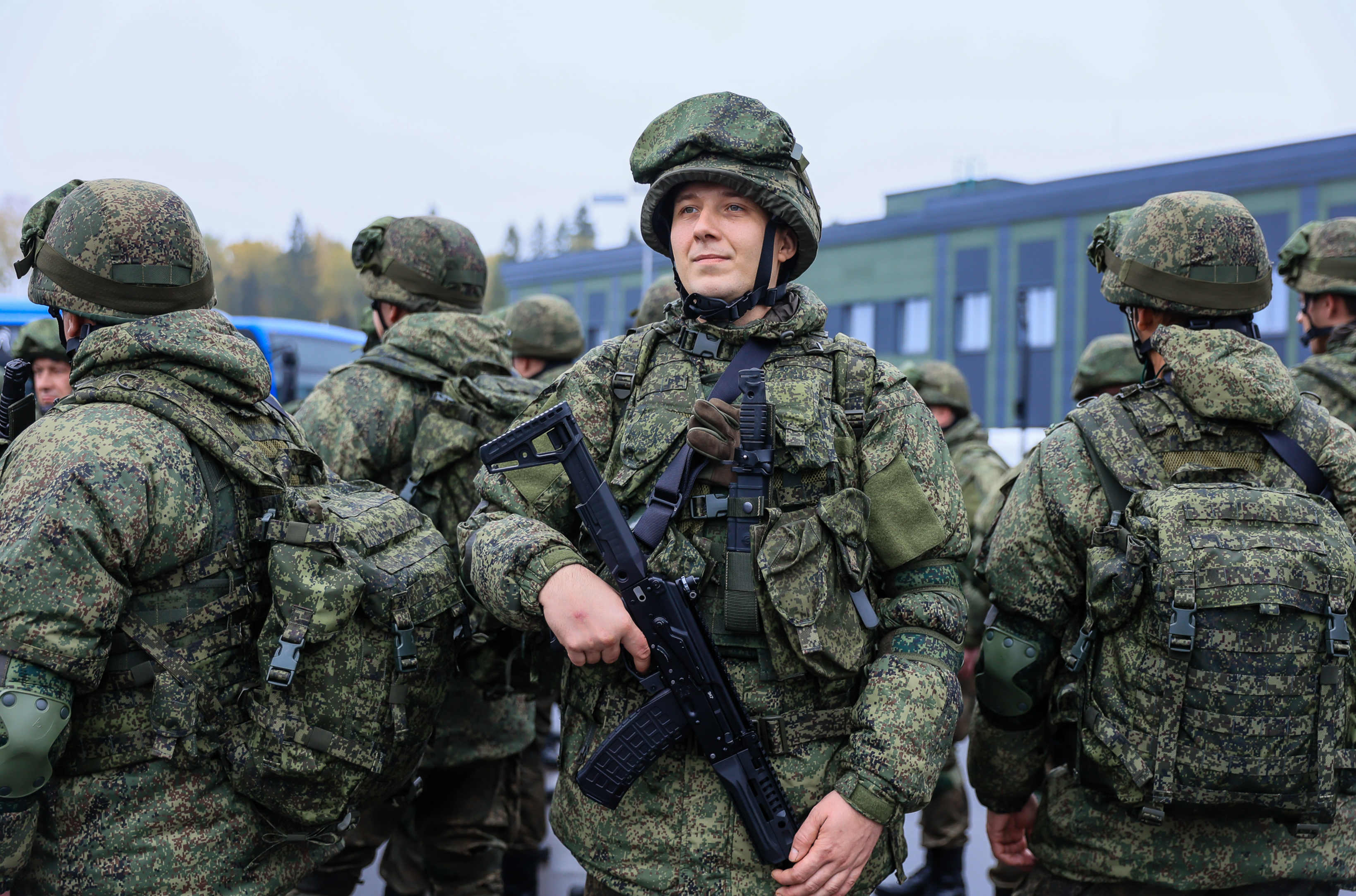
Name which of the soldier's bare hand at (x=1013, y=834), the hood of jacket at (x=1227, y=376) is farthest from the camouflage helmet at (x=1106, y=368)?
the soldier's bare hand at (x=1013, y=834)

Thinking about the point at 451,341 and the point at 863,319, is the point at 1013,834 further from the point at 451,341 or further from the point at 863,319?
the point at 863,319

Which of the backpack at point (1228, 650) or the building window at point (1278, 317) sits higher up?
the backpack at point (1228, 650)

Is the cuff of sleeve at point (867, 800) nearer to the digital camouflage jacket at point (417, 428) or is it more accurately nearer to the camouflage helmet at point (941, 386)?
the digital camouflage jacket at point (417, 428)

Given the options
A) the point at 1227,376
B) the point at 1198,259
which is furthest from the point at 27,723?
the point at 1198,259

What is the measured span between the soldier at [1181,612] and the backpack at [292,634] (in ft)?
5.15

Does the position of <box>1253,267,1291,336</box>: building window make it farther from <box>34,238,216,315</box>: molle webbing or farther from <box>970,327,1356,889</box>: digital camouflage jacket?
<box>34,238,216,315</box>: molle webbing

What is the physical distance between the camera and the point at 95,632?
87.8 inches

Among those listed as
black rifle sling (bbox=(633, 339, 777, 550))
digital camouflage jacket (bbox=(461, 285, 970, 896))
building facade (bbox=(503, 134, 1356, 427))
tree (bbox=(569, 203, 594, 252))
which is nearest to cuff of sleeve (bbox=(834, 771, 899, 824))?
digital camouflage jacket (bbox=(461, 285, 970, 896))

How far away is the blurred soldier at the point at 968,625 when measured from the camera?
5.04 meters

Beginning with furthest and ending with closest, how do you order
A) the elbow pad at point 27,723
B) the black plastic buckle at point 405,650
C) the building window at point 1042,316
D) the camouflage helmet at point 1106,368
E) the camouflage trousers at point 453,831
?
the building window at point 1042,316
the camouflage helmet at point 1106,368
the camouflage trousers at point 453,831
the black plastic buckle at point 405,650
the elbow pad at point 27,723

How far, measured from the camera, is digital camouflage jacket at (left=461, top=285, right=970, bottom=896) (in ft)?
7.47

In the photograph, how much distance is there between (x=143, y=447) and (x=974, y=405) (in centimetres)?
3010

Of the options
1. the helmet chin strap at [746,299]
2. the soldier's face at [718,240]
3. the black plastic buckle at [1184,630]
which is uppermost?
the soldier's face at [718,240]

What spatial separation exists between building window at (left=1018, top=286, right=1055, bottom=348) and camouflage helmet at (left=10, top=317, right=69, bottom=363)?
27.7m
